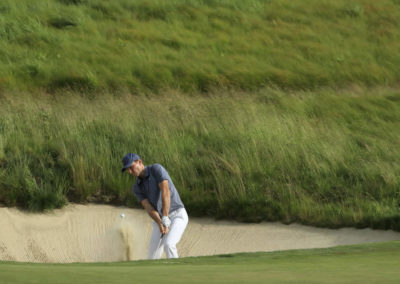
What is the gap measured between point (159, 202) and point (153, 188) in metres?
0.25

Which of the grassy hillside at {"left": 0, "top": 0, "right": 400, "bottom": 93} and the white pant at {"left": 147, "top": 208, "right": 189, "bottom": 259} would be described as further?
the grassy hillside at {"left": 0, "top": 0, "right": 400, "bottom": 93}

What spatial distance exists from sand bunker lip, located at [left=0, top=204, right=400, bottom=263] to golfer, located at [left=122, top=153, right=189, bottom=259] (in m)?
2.67

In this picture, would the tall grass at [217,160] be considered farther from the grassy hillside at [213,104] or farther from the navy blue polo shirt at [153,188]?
the navy blue polo shirt at [153,188]

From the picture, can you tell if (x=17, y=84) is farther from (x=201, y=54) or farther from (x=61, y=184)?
(x=61, y=184)

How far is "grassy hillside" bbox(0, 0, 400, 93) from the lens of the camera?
21.3 meters

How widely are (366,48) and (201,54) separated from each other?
589 cm

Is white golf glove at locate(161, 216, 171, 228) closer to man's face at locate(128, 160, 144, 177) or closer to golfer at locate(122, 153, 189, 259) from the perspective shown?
golfer at locate(122, 153, 189, 259)

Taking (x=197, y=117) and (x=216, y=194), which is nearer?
(x=216, y=194)

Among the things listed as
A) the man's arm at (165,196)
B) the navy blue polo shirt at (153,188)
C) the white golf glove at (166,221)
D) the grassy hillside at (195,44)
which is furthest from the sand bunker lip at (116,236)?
the grassy hillside at (195,44)

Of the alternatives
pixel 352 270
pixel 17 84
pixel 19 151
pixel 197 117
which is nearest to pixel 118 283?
pixel 352 270

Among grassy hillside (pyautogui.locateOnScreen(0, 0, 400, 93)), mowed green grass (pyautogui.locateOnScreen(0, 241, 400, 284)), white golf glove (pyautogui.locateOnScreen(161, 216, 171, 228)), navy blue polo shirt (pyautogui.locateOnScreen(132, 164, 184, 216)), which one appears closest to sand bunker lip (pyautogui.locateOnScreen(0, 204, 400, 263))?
navy blue polo shirt (pyautogui.locateOnScreen(132, 164, 184, 216))

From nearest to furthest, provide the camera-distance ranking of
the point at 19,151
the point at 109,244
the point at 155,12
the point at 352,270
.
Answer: the point at 352,270 < the point at 109,244 < the point at 19,151 < the point at 155,12

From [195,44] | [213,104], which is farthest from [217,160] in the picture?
[195,44]

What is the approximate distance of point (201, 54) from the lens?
A: 23359mm
